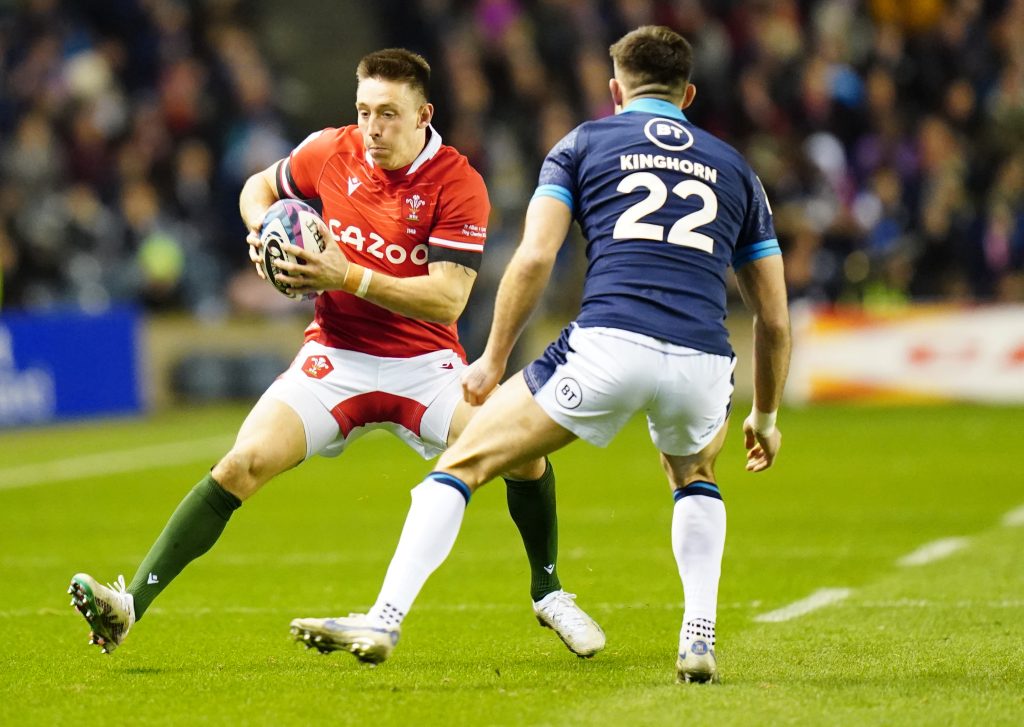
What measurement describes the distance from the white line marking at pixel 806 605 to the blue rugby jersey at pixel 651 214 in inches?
80.7

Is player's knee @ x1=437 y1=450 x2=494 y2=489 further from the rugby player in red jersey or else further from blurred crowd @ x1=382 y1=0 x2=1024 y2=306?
blurred crowd @ x1=382 y1=0 x2=1024 y2=306

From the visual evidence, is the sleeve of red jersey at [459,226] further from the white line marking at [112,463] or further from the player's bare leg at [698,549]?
the white line marking at [112,463]

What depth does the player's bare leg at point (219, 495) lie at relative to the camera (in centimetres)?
639

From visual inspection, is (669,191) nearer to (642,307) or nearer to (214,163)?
(642,307)

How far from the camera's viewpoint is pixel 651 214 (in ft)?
18.7

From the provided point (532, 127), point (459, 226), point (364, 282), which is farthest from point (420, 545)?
point (532, 127)

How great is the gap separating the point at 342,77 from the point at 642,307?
19.4 m

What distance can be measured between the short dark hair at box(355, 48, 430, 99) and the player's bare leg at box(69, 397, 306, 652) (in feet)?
4.26

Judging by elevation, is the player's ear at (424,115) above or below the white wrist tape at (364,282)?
above

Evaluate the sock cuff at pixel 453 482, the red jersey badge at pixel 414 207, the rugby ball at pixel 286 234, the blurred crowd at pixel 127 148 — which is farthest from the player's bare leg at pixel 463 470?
the blurred crowd at pixel 127 148

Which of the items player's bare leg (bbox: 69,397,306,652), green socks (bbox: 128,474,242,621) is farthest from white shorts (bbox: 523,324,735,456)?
green socks (bbox: 128,474,242,621)

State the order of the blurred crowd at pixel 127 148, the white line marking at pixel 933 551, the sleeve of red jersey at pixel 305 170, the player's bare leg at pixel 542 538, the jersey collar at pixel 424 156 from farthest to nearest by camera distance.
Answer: the blurred crowd at pixel 127 148, the white line marking at pixel 933 551, the sleeve of red jersey at pixel 305 170, the jersey collar at pixel 424 156, the player's bare leg at pixel 542 538

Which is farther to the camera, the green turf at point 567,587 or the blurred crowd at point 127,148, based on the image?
the blurred crowd at point 127,148

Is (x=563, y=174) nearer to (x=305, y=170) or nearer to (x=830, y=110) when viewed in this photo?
(x=305, y=170)
